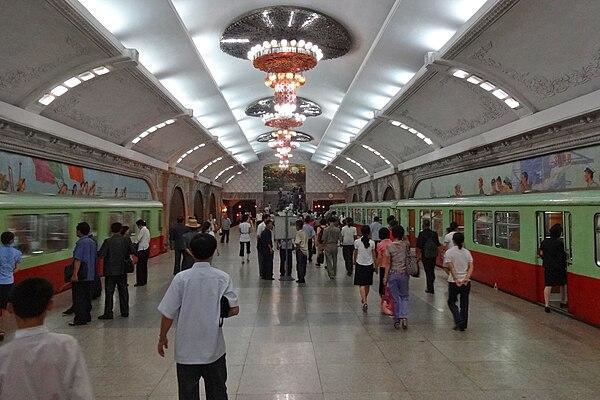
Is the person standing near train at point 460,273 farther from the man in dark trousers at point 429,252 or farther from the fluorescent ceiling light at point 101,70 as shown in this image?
the fluorescent ceiling light at point 101,70

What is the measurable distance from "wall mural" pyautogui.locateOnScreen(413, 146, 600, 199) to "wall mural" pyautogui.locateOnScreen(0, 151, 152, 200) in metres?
11.7

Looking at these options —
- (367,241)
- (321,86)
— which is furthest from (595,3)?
(321,86)

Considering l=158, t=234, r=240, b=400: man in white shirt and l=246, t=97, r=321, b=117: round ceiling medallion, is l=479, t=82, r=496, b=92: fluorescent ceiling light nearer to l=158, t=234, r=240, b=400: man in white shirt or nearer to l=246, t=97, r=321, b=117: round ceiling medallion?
l=158, t=234, r=240, b=400: man in white shirt

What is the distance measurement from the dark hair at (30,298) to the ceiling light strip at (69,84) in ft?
29.4

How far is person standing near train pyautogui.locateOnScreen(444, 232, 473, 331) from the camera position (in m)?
5.89

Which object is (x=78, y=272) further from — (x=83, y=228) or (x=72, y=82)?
(x=72, y=82)

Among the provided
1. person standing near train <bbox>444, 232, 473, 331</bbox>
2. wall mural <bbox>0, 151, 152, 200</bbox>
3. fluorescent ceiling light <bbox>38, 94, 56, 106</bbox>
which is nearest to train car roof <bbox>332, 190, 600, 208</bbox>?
person standing near train <bbox>444, 232, 473, 331</bbox>

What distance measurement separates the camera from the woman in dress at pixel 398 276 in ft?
20.0

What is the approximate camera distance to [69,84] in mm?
9828

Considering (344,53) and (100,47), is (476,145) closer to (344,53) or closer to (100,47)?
(344,53)

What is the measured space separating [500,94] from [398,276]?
678 centimetres

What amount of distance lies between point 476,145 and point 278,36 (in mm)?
6617

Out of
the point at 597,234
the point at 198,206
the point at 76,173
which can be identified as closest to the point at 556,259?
the point at 597,234

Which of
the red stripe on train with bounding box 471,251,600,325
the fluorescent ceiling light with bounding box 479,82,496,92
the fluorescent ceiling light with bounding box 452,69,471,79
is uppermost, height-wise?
the fluorescent ceiling light with bounding box 452,69,471,79
